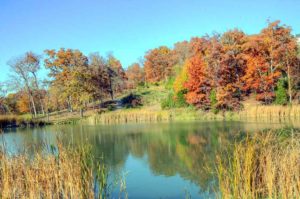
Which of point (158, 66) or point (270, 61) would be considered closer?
point (270, 61)

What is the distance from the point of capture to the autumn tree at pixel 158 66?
1900 inches

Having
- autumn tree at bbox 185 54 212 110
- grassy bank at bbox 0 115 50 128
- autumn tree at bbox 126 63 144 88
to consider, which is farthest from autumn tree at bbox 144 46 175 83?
grassy bank at bbox 0 115 50 128

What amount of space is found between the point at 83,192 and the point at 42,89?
3747cm

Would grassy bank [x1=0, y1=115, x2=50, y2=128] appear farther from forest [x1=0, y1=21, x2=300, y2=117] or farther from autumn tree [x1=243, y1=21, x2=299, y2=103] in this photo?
autumn tree [x1=243, y1=21, x2=299, y2=103]

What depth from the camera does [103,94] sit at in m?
37.2

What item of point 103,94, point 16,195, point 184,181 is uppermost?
point 103,94

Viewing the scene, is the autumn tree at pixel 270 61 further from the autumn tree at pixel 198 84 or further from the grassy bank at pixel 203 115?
the grassy bank at pixel 203 115

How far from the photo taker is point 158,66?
4981cm

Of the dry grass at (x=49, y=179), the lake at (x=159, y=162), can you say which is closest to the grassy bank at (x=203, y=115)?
the lake at (x=159, y=162)

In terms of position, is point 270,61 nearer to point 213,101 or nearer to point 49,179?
point 213,101

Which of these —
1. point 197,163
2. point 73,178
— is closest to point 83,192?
point 73,178

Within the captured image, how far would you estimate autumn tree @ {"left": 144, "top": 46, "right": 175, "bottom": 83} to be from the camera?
1900 inches

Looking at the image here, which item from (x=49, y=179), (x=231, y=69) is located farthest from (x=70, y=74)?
(x=49, y=179)

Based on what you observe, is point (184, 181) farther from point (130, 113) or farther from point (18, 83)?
point (18, 83)
